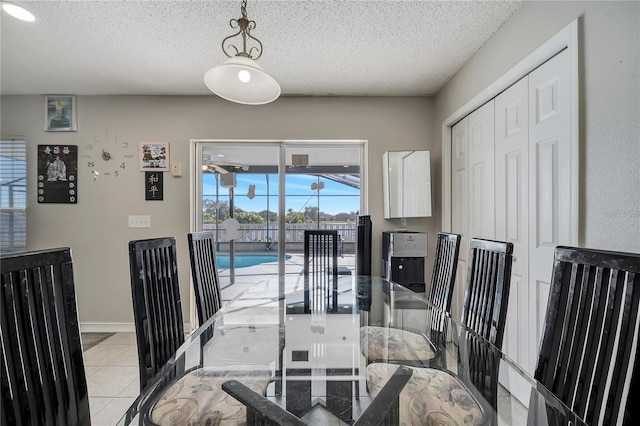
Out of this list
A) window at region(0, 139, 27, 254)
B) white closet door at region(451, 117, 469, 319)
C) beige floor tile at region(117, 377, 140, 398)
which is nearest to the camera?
beige floor tile at region(117, 377, 140, 398)

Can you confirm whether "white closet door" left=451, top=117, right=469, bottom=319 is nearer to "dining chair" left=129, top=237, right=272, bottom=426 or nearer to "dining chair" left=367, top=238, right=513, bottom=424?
"dining chair" left=367, top=238, right=513, bottom=424

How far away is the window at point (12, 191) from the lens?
3.21 metres

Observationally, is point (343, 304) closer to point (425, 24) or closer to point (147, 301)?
point (147, 301)

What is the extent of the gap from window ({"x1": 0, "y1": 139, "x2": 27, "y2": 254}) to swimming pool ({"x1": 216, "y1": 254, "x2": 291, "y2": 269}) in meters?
2.14

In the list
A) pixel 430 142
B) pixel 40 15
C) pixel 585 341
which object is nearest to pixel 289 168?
pixel 430 142

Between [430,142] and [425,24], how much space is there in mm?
1452

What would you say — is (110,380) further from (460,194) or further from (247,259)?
(460,194)

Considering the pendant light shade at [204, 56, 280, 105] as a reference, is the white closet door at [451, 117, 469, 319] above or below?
below

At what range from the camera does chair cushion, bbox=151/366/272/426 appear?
0.90 metres

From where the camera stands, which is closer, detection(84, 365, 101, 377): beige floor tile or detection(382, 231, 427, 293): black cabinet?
detection(84, 365, 101, 377): beige floor tile

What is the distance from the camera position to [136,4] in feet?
6.15

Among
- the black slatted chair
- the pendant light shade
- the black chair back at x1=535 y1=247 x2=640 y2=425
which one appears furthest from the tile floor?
the black chair back at x1=535 y1=247 x2=640 y2=425

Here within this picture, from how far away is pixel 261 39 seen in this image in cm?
227

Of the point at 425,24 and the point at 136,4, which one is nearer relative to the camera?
the point at 136,4
